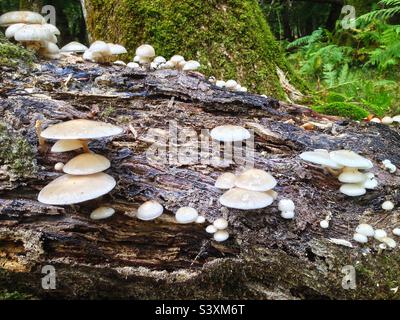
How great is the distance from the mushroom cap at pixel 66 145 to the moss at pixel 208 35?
8.54 ft

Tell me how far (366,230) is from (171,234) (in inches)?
58.1

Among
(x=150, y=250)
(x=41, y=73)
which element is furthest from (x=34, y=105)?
(x=150, y=250)

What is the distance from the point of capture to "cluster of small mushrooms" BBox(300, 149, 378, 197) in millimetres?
2779

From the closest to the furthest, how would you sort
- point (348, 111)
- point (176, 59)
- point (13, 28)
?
point (13, 28), point (176, 59), point (348, 111)

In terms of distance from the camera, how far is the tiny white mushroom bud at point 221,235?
8.70 ft

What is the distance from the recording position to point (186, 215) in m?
2.65

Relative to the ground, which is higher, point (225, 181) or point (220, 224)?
point (225, 181)

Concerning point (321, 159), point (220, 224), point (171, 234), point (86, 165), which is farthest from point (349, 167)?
point (86, 165)

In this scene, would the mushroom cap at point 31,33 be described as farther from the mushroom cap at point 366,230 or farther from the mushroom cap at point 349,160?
the mushroom cap at point 366,230

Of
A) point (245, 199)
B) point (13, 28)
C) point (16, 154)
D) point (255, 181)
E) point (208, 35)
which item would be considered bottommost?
point (245, 199)

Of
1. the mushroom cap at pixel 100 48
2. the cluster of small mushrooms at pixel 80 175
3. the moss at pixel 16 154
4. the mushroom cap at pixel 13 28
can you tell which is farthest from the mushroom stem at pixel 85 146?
the mushroom cap at pixel 13 28

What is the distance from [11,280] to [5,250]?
0.96ft

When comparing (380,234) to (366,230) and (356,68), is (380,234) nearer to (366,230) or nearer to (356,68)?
(366,230)

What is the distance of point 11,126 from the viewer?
3014 mm
